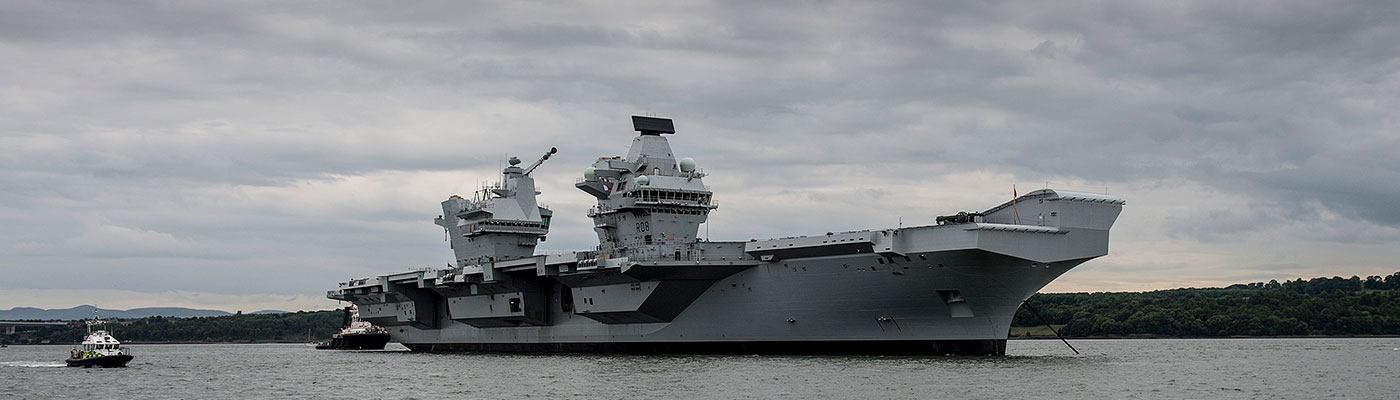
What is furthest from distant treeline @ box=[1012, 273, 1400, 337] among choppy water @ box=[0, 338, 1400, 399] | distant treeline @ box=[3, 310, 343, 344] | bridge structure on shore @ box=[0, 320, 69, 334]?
bridge structure on shore @ box=[0, 320, 69, 334]

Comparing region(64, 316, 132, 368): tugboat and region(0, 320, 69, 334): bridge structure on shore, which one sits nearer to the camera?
region(64, 316, 132, 368): tugboat

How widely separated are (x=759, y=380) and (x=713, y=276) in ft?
32.2

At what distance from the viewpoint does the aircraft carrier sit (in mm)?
32750

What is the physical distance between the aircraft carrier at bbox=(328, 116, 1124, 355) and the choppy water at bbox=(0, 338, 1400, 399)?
3.80 ft

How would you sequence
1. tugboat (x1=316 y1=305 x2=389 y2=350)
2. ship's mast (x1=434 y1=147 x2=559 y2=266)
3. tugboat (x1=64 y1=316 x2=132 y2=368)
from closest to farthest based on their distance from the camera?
1. tugboat (x1=64 y1=316 x2=132 y2=368)
2. ship's mast (x1=434 y1=147 x2=559 y2=266)
3. tugboat (x1=316 y1=305 x2=389 y2=350)

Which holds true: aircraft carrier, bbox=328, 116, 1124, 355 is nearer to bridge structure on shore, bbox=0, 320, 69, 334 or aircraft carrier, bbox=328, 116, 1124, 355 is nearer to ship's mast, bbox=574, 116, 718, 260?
ship's mast, bbox=574, 116, 718, 260

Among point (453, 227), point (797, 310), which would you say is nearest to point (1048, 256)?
point (797, 310)

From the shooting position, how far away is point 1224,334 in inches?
3066

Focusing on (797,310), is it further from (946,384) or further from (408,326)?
(408,326)

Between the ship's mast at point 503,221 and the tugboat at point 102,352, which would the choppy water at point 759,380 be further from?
the ship's mast at point 503,221

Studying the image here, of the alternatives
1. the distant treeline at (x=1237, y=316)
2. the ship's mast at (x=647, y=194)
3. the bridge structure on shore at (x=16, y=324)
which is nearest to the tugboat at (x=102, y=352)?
the ship's mast at (x=647, y=194)

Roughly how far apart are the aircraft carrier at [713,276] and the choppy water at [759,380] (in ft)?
3.80

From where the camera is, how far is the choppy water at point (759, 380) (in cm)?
2570

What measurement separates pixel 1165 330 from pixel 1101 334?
3.77 metres
